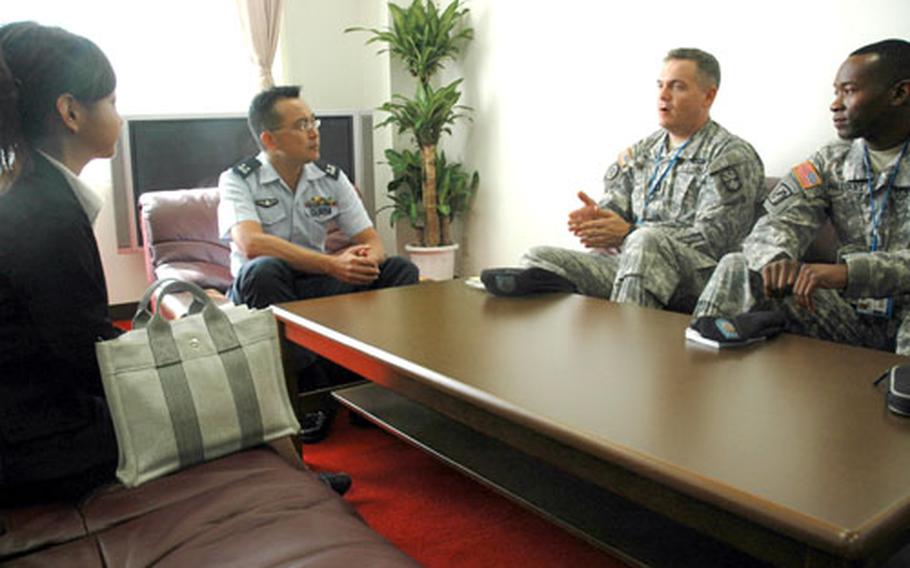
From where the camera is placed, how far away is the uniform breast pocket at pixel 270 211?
8.73ft

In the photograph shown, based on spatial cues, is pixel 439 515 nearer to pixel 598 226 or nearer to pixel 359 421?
pixel 359 421

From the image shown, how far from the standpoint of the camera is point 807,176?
7.21 ft

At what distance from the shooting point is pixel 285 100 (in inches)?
103

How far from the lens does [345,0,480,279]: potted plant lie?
4.00 m

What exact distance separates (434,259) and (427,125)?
74 centimetres

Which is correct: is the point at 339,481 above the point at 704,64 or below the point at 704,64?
below

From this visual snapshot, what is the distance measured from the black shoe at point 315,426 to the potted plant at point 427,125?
2.03m

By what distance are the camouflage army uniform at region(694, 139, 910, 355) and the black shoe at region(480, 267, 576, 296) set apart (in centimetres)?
39

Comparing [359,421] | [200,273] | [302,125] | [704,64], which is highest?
[704,64]

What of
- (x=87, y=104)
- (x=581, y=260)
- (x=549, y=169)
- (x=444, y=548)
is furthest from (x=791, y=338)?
(x=549, y=169)

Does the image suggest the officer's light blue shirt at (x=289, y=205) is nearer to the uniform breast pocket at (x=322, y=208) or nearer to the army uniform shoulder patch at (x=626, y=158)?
the uniform breast pocket at (x=322, y=208)

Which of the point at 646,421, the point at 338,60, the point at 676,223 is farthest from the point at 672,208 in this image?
the point at 338,60

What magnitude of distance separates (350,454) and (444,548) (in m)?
0.60

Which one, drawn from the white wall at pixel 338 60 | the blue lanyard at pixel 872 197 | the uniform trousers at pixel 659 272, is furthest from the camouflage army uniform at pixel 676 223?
the white wall at pixel 338 60
